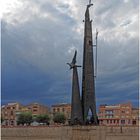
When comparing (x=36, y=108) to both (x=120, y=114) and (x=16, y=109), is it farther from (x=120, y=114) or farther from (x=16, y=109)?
(x=120, y=114)

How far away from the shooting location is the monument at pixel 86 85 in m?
19.5

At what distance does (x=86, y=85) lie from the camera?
1964 cm

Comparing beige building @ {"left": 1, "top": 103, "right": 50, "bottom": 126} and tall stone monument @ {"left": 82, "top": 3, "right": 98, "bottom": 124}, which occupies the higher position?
tall stone monument @ {"left": 82, "top": 3, "right": 98, "bottom": 124}

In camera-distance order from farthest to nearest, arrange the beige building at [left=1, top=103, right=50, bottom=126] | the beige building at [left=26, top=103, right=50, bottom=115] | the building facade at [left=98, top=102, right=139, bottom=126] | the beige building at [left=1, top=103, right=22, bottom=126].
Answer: the beige building at [left=26, top=103, right=50, bottom=115] < the beige building at [left=1, top=103, right=50, bottom=126] < the beige building at [left=1, top=103, right=22, bottom=126] < the building facade at [left=98, top=102, right=139, bottom=126]

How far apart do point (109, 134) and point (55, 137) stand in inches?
211

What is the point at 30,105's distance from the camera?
91000mm

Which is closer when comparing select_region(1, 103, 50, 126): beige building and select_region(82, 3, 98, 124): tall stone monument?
select_region(82, 3, 98, 124): tall stone monument

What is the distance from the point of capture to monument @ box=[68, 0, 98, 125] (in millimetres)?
19500

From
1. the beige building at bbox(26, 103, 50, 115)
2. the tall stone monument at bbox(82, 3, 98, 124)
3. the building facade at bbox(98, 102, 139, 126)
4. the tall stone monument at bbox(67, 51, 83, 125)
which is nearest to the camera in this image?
the tall stone monument at bbox(67, 51, 83, 125)

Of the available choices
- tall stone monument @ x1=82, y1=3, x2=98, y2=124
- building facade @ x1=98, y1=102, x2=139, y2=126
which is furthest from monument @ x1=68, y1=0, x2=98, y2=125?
building facade @ x1=98, y1=102, x2=139, y2=126

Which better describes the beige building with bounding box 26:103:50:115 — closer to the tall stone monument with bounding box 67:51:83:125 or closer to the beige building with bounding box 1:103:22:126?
the beige building with bounding box 1:103:22:126

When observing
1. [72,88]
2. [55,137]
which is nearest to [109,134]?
[55,137]

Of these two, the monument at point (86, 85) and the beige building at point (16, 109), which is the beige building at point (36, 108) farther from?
the monument at point (86, 85)

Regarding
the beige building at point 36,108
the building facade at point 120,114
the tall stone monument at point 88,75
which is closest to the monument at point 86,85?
the tall stone monument at point 88,75
